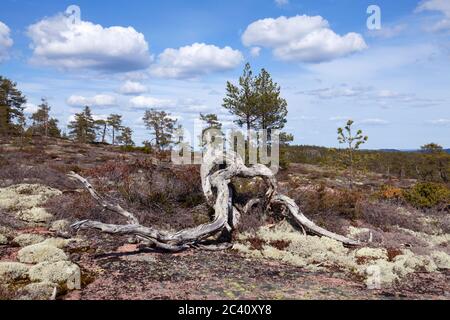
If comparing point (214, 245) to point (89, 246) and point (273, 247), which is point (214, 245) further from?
point (89, 246)

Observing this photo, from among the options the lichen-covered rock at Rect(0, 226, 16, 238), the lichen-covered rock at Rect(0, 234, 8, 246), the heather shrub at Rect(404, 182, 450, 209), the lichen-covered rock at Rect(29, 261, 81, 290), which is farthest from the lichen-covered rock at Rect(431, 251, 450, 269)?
the lichen-covered rock at Rect(0, 226, 16, 238)

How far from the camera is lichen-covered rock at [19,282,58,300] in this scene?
5.93 meters

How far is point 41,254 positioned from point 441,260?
9190 mm

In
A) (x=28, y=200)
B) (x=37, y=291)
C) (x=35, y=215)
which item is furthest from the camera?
(x=28, y=200)

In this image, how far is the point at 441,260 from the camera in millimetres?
8969

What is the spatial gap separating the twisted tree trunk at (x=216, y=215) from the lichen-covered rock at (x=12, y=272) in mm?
1290

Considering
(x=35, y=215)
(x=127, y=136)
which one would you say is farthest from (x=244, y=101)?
(x=127, y=136)

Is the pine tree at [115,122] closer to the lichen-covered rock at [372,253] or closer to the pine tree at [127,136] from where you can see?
the pine tree at [127,136]

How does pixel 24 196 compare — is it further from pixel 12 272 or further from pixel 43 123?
pixel 43 123

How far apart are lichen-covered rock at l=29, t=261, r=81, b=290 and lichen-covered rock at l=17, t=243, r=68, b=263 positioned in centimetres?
72

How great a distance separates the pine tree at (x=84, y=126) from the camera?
60.6 m

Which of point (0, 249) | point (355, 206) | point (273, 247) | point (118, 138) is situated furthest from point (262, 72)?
point (118, 138)

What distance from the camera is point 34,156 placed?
28.5 m

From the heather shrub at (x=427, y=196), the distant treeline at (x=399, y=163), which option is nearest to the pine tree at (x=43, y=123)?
A: the distant treeline at (x=399, y=163)
